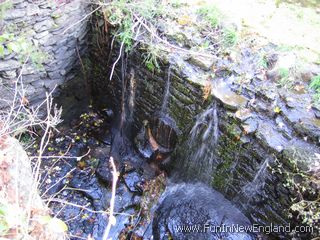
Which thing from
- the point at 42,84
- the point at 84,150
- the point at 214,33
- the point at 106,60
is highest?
the point at 214,33

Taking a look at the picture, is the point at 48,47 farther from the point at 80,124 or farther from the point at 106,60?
the point at 80,124

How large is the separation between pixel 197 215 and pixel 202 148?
0.80m

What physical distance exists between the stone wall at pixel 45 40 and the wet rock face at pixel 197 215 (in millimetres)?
2348

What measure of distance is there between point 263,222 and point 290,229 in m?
0.33

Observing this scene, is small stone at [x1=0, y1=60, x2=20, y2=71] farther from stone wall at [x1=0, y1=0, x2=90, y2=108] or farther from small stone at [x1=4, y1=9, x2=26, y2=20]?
small stone at [x1=4, y1=9, x2=26, y2=20]

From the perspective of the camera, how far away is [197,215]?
3691 mm

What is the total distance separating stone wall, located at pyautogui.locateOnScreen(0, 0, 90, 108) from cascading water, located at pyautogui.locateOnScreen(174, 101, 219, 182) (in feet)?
7.06

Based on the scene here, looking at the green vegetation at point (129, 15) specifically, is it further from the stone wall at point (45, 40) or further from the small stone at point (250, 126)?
the small stone at point (250, 126)

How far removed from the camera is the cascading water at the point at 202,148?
11.5 ft

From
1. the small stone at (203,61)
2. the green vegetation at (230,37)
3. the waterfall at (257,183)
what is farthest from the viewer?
the green vegetation at (230,37)

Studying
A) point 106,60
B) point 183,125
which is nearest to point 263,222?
point 183,125

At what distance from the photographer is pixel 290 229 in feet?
10.3

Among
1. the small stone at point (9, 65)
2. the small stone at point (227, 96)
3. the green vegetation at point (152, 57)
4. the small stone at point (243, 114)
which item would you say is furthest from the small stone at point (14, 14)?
the small stone at point (243, 114)

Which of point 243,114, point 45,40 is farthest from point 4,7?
point 243,114
